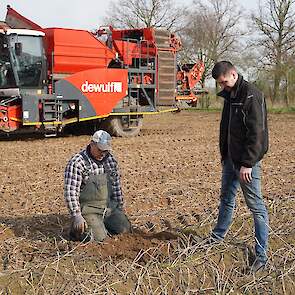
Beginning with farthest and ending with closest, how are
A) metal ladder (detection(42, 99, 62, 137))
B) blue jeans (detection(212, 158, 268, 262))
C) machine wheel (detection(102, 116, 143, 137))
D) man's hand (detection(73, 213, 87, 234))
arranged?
machine wheel (detection(102, 116, 143, 137)), metal ladder (detection(42, 99, 62, 137)), man's hand (detection(73, 213, 87, 234)), blue jeans (detection(212, 158, 268, 262))

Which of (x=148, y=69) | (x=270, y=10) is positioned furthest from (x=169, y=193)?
(x=270, y=10)

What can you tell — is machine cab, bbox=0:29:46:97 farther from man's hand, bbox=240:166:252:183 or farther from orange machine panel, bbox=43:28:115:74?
man's hand, bbox=240:166:252:183

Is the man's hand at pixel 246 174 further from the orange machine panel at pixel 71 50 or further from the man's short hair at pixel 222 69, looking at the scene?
Result: the orange machine panel at pixel 71 50

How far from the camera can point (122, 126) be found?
50.7 ft

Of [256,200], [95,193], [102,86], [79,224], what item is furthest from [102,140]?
[102,86]

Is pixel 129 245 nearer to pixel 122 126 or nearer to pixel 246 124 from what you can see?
pixel 246 124

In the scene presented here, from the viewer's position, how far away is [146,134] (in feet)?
53.3

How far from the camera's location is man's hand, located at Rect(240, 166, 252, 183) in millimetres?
4375

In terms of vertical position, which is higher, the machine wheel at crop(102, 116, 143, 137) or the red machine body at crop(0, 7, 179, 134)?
the red machine body at crop(0, 7, 179, 134)

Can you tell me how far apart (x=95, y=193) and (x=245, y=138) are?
158 centimetres

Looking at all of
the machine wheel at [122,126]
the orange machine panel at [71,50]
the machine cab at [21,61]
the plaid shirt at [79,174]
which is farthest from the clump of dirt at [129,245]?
the machine wheel at [122,126]

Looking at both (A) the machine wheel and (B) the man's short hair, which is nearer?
(B) the man's short hair

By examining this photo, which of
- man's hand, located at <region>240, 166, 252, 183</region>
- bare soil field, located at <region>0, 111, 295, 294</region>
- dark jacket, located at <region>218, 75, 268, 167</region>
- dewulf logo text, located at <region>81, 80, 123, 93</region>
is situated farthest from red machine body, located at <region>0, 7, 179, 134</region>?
man's hand, located at <region>240, 166, 252, 183</region>

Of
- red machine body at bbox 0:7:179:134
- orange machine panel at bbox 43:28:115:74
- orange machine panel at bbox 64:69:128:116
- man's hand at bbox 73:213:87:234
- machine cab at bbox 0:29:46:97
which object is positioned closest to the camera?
man's hand at bbox 73:213:87:234
